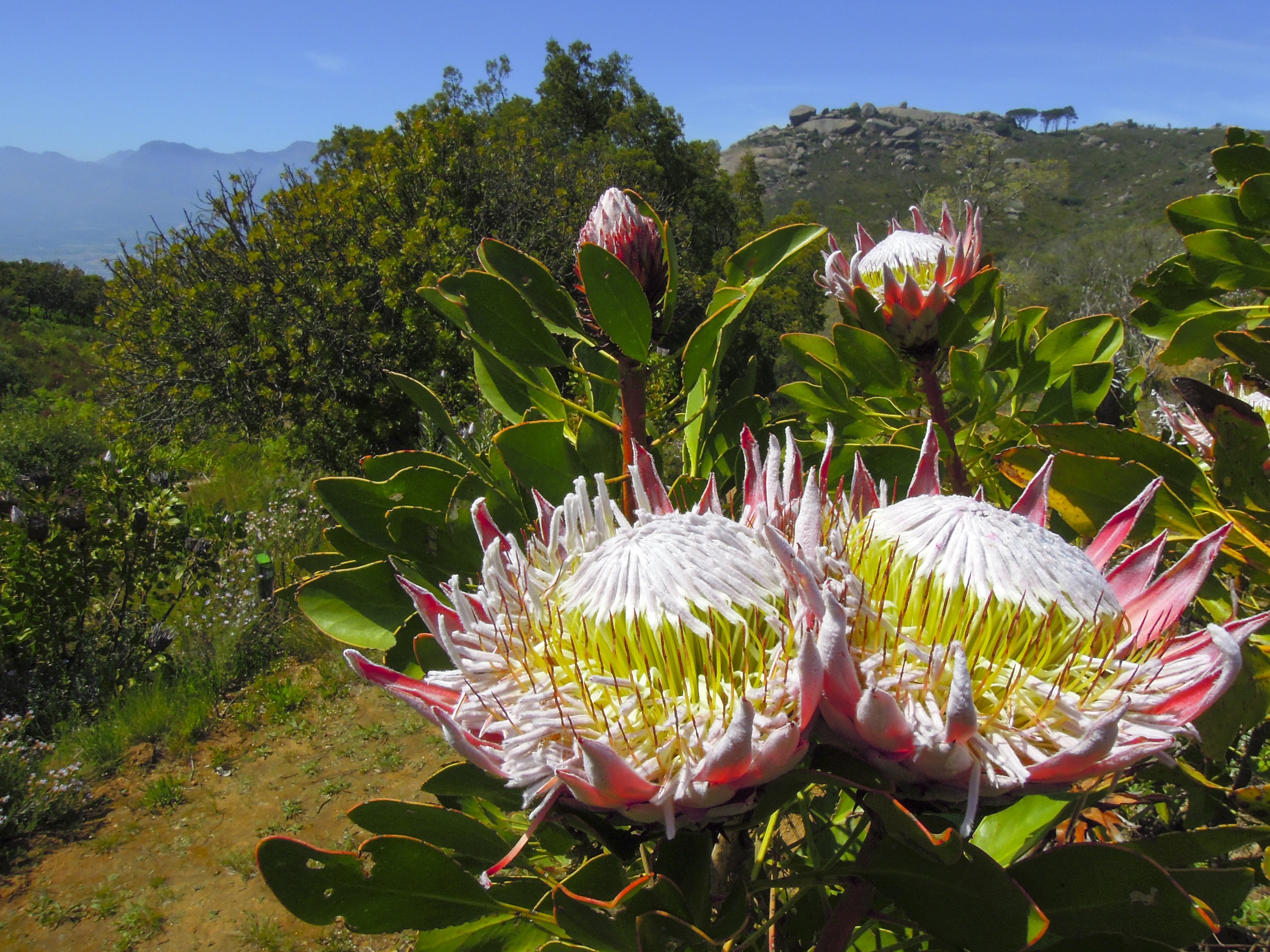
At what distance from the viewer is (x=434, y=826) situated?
71 cm

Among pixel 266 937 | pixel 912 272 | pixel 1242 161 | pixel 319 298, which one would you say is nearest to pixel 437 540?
pixel 912 272

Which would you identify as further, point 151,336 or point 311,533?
point 151,336

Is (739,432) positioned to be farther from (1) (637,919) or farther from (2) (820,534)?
(1) (637,919)

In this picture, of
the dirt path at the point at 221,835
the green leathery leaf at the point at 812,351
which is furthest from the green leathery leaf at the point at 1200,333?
the dirt path at the point at 221,835

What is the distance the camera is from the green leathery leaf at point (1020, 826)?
71 cm

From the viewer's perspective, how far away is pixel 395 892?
2.21 feet

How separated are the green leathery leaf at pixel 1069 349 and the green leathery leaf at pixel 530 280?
876 millimetres

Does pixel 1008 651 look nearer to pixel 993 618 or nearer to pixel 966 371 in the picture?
pixel 993 618

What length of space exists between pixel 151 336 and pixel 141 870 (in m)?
8.32

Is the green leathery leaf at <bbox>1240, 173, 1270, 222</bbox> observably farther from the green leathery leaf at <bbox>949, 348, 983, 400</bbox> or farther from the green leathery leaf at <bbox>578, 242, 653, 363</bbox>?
the green leathery leaf at <bbox>578, 242, 653, 363</bbox>

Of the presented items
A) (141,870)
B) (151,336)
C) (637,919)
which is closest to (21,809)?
(141,870)

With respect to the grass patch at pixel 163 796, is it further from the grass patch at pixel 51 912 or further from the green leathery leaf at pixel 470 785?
the green leathery leaf at pixel 470 785

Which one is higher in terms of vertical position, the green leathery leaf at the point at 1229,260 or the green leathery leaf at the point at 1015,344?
the green leathery leaf at the point at 1229,260

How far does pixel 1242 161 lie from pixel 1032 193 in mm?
39120
